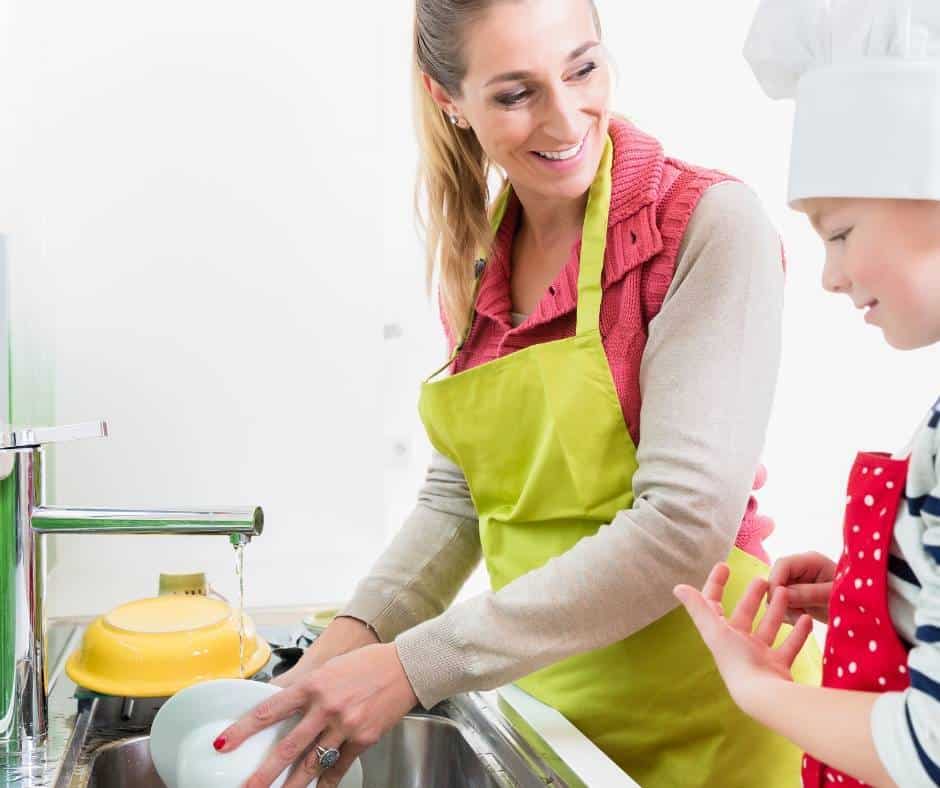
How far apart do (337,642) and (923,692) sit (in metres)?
0.76

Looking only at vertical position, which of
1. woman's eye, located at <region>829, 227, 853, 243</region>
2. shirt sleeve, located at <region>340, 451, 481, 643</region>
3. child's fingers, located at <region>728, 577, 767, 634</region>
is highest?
woman's eye, located at <region>829, 227, 853, 243</region>

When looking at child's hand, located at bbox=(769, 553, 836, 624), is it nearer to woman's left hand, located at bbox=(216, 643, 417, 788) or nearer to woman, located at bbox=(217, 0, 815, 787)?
woman, located at bbox=(217, 0, 815, 787)

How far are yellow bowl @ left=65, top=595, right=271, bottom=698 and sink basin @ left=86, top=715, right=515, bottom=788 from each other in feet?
0.20

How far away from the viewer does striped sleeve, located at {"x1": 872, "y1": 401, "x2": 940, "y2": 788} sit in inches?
24.5

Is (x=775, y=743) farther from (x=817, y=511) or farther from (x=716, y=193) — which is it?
(x=817, y=511)

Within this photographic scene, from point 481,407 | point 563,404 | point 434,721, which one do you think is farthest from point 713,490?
point 434,721

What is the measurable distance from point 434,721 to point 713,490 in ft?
1.40

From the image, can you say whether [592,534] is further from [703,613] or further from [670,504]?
[703,613]

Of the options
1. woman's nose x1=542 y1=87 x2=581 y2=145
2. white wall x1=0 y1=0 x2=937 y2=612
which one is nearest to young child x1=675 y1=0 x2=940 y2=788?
woman's nose x1=542 y1=87 x2=581 y2=145

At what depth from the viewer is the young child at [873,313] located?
66 cm

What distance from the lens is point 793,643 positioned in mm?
811

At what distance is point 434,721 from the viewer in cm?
126

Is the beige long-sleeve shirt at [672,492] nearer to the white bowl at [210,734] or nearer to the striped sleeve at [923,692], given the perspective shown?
the white bowl at [210,734]

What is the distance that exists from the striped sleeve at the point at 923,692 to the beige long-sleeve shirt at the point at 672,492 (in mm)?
340
